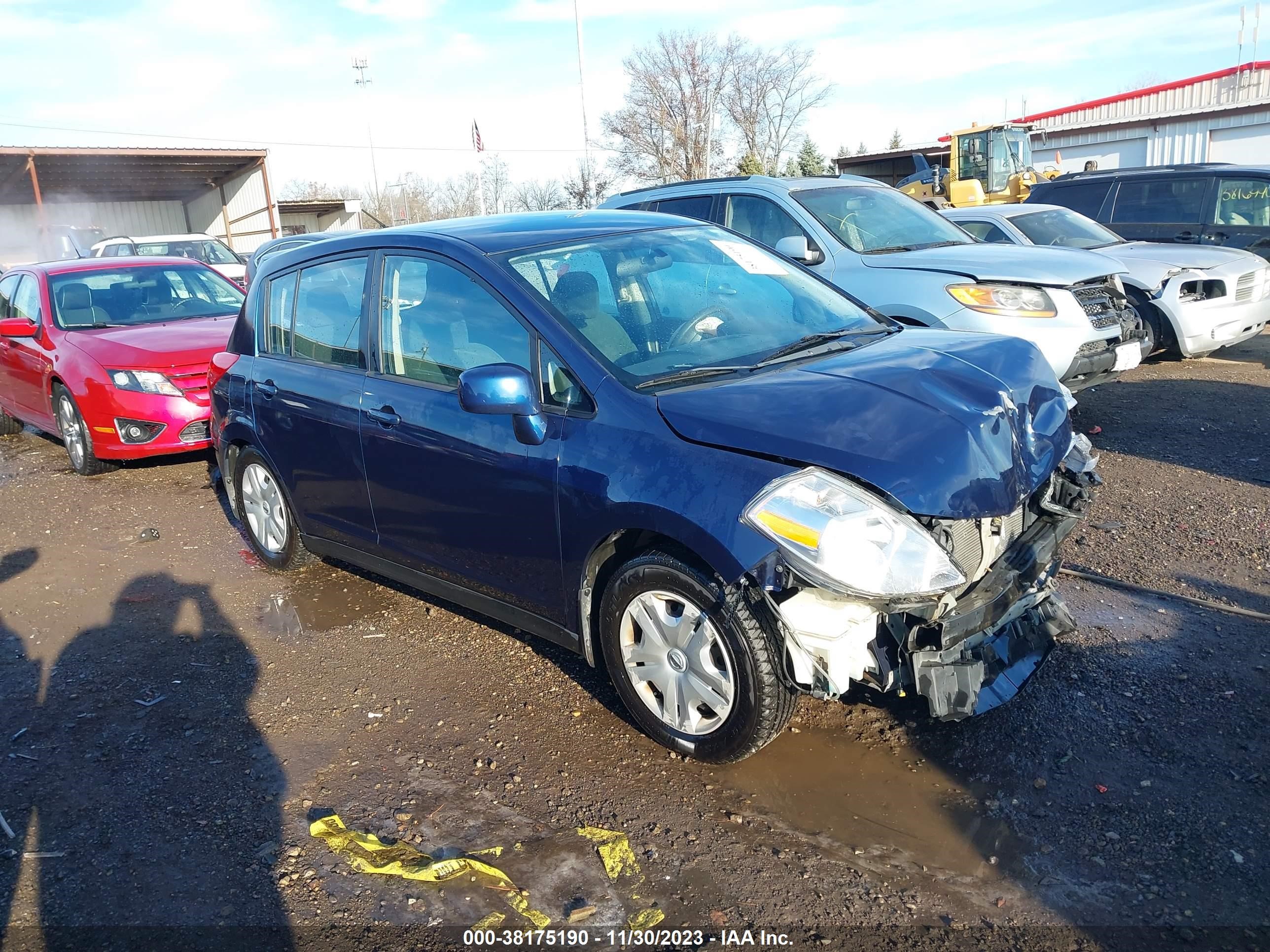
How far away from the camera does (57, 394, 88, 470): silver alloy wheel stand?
7.98 m

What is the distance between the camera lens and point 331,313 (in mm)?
4633

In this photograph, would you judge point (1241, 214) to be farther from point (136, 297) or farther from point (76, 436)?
point (76, 436)

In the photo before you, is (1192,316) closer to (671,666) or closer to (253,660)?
(671,666)

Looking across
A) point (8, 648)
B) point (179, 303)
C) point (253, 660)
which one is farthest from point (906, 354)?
point (179, 303)

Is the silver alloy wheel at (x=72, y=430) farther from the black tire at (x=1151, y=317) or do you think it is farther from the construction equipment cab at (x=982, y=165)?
the construction equipment cab at (x=982, y=165)

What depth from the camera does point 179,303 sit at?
8742mm

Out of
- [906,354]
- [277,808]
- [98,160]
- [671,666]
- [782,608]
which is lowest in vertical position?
[277,808]

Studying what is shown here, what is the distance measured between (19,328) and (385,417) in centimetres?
588

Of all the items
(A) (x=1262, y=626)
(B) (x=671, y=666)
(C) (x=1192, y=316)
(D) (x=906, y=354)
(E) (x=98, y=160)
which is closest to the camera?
(B) (x=671, y=666)

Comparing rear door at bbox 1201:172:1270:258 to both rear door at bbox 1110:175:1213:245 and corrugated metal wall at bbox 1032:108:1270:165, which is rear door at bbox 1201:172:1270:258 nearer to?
rear door at bbox 1110:175:1213:245

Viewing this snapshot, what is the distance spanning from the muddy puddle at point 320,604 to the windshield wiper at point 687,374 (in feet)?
7.25

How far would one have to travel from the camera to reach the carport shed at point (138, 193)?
29.2m

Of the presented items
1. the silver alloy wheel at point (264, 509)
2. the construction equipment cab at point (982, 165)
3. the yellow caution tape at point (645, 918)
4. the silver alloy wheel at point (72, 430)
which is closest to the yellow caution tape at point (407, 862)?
the yellow caution tape at point (645, 918)

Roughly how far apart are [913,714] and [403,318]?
260cm
